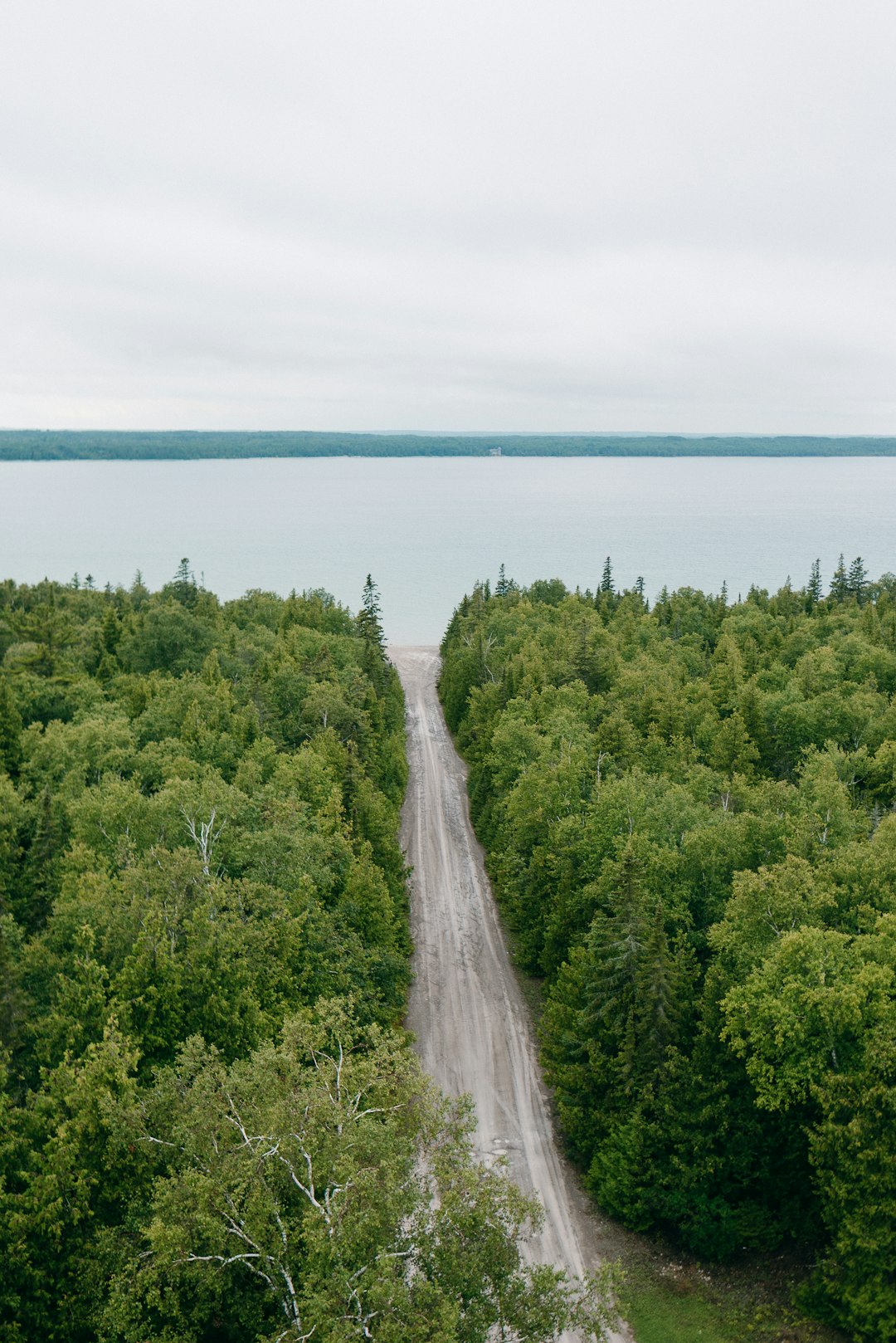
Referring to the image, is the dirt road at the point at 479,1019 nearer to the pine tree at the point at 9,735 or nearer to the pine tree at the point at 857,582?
the pine tree at the point at 9,735

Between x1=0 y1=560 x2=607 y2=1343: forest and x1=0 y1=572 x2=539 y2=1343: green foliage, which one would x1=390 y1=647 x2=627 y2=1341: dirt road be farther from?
x1=0 y1=572 x2=539 y2=1343: green foliage

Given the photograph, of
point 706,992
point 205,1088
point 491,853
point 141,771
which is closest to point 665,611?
point 491,853

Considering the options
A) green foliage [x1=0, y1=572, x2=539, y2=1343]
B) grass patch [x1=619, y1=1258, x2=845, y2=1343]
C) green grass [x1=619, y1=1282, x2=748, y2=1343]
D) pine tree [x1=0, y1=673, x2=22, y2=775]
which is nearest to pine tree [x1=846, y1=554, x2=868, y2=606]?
green foliage [x1=0, y1=572, x2=539, y2=1343]

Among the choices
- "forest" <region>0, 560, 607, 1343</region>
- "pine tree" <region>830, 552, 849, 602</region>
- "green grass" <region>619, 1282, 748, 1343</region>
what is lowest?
"green grass" <region>619, 1282, 748, 1343</region>

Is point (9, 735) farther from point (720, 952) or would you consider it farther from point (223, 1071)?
point (720, 952)

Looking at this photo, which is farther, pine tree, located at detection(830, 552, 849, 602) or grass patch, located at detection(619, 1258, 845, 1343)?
pine tree, located at detection(830, 552, 849, 602)

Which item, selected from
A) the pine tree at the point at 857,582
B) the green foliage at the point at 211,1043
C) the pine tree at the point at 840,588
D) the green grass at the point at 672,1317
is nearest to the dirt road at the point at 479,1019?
the green grass at the point at 672,1317

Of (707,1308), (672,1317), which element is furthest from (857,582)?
(672,1317)
